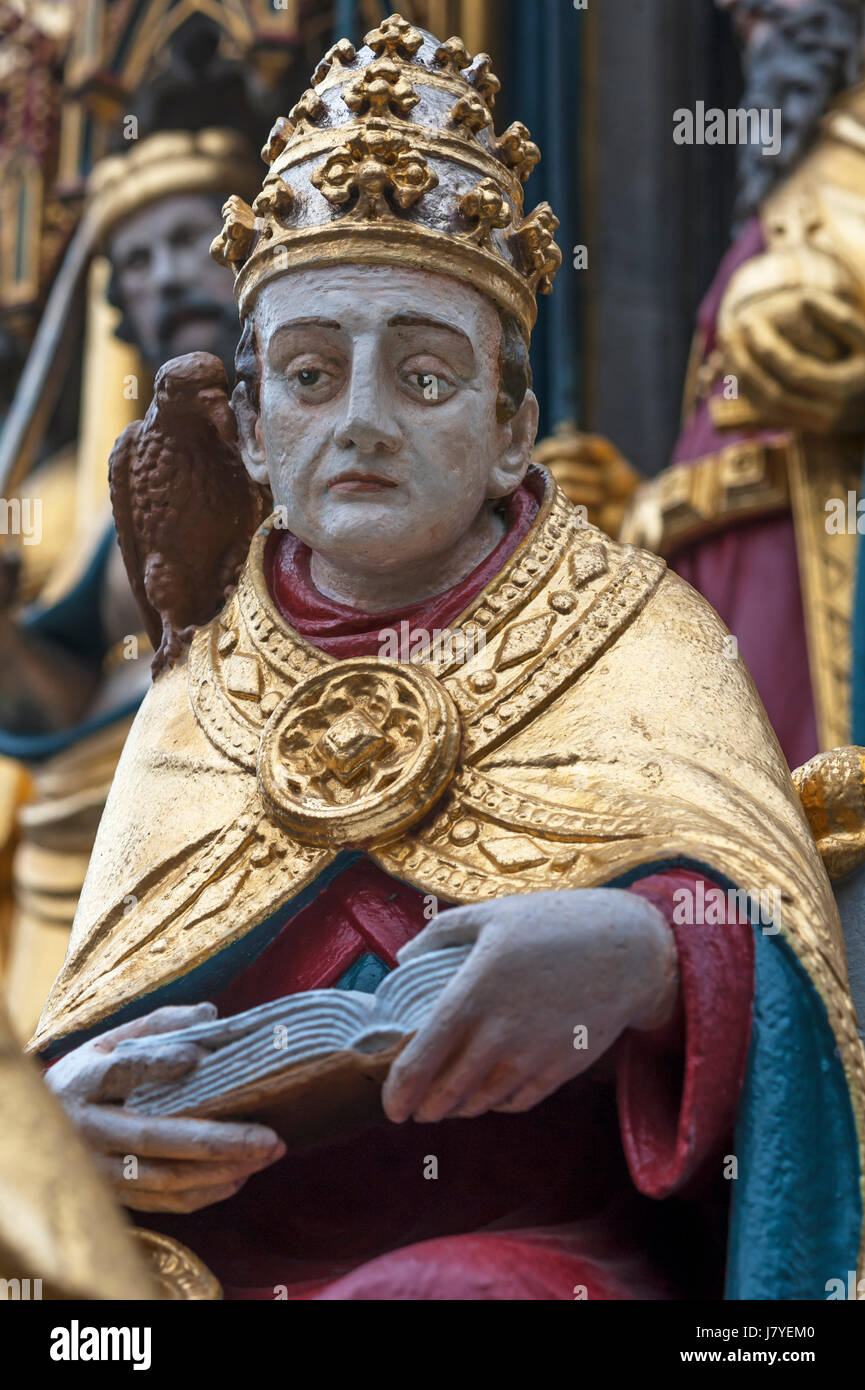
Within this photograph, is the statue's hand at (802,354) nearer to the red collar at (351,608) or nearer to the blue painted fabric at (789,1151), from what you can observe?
the red collar at (351,608)

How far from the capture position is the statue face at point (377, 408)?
2766mm

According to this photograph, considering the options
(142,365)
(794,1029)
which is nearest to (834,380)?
(142,365)

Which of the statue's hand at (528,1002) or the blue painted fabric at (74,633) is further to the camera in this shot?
the blue painted fabric at (74,633)

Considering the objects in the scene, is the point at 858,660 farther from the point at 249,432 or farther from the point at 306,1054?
the point at 306,1054

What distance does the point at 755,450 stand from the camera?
5.30m

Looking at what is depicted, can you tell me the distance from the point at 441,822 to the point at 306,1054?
1.06 ft

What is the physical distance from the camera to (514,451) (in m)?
2.97

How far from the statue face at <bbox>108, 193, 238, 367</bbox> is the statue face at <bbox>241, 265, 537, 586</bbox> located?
120 inches

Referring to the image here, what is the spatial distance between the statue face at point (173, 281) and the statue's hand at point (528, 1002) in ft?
11.7

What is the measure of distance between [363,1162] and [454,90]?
113cm

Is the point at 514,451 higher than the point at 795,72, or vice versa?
the point at 795,72

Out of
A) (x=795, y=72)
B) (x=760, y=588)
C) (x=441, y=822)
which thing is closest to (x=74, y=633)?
(x=760, y=588)

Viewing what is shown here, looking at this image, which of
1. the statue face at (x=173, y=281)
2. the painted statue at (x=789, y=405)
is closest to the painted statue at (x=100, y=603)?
the statue face at (x=173, y=281)

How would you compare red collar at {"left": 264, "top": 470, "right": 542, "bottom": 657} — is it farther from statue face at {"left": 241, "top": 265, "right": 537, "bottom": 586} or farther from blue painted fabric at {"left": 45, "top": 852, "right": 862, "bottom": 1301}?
blue painted fabric at {"left": 45, "top": 852, "right": 862, "bottom": 1301}
